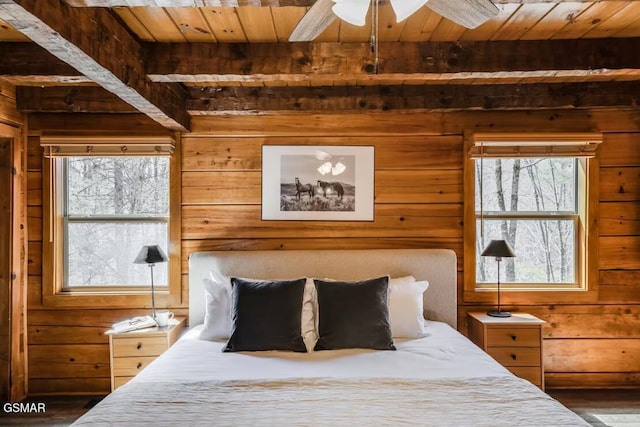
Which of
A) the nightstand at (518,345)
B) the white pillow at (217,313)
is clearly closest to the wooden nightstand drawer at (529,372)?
the nightstand at (518,345)

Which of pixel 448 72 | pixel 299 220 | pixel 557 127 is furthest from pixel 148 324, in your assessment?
pixel 557 127

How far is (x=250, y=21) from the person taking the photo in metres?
2.19

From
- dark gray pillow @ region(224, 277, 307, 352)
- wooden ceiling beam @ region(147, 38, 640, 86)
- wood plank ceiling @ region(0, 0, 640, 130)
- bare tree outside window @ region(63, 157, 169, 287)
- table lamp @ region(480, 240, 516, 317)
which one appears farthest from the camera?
bare tree outside window @ region(63, 157, 169, 287)

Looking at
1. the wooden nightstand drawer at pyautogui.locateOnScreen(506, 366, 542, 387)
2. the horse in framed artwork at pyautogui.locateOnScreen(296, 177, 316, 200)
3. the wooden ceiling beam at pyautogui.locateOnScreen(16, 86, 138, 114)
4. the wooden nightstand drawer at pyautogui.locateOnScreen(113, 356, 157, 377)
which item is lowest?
the wooden nightstand drawer at pyautogui.locateOnScreen(506, 366, 542, 387)

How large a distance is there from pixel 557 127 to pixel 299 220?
2250 millimetres

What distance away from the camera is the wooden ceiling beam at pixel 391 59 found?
240 centimetres

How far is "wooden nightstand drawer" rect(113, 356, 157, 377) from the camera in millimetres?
2977

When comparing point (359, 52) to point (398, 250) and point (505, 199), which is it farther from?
point (505, 199)

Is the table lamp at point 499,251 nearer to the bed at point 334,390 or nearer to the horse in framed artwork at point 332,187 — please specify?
the bed at point 334,390

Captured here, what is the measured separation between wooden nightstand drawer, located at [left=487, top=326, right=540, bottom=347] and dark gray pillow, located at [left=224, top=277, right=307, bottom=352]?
4.73ft

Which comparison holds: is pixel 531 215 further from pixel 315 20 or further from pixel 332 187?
pixel 315 20

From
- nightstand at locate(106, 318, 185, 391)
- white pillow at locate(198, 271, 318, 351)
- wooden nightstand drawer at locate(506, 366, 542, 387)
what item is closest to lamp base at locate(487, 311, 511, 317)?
wooden nightstand drawer at locate(506, 366, 542, 387)

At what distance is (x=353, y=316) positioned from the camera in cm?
262

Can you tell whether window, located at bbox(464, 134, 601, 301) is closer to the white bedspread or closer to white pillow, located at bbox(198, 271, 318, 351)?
the white bedspread
